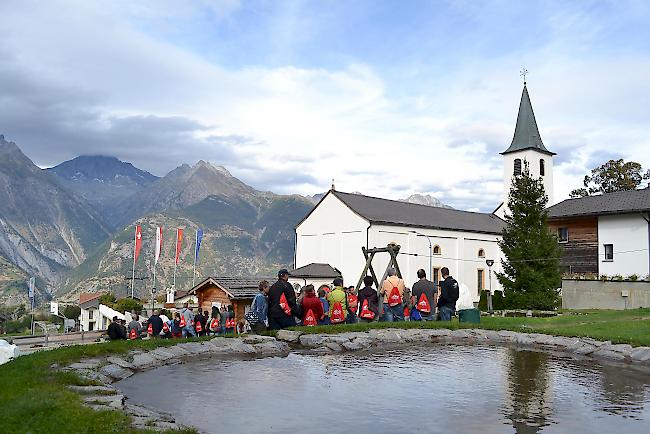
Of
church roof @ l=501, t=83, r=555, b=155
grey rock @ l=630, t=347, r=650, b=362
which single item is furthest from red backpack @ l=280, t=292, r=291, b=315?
church roof @ l=501, t=83, r=555, b=155

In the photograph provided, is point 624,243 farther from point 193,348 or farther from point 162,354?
point 162,354

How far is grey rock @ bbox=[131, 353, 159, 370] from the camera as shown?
10.8 metres

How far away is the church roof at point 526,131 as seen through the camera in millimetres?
67000

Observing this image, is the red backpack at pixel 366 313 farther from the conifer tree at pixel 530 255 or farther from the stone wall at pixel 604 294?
the stone wall at pixel 604 294

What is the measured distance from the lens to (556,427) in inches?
278

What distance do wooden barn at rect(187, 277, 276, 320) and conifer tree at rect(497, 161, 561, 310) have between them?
14654 mm

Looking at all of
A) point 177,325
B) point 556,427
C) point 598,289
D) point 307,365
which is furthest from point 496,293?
point 556,427

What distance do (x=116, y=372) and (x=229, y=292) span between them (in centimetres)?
2393

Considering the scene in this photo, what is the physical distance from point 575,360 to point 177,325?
41.9ft

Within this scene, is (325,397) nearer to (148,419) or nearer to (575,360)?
(148,419)

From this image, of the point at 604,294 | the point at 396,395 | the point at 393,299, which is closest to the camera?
the point at 396,395

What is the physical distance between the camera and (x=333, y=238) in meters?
50.8

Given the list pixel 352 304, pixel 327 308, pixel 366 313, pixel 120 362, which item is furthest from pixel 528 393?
pixel 352 304

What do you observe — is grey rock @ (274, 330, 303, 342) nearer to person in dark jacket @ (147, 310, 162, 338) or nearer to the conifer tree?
person in dark jacket @ (147, 310, 162, 338)
